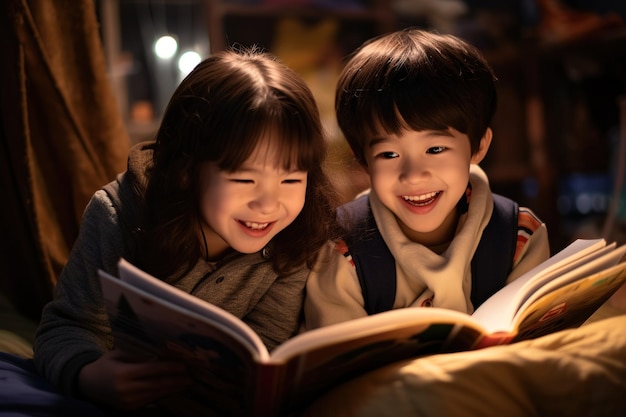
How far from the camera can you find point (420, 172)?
101cm

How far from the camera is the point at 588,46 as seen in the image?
256cm

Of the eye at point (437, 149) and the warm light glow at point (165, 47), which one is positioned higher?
the warm light glow at point (165, 47)

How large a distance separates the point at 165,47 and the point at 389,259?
6.93 ft

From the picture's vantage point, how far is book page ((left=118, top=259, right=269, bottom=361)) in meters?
0.66

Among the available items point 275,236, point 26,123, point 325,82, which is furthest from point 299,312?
point 325,82

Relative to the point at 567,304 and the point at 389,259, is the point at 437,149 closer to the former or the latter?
the point at 389,259

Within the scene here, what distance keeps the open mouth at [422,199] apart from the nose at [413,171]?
42mm

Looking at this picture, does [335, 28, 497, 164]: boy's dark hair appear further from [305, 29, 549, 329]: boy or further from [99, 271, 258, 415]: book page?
[99, 271, 258, 415]: book page

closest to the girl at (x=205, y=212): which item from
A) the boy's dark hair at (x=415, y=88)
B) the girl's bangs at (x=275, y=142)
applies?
the girl's bangs at (x=275, y=142)

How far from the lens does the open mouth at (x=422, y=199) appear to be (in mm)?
1046

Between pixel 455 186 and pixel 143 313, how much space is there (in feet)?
1.71

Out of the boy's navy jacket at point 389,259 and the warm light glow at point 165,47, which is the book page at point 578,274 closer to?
the boy's navy jacket at point 389,259

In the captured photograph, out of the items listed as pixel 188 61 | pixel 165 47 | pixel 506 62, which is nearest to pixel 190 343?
pixel 188 61

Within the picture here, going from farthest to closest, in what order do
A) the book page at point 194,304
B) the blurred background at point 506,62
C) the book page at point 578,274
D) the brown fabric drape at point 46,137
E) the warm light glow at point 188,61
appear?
the warm light glow at point 188,61 → the blurred background at point 506,62 → the brown fabric drape at point 46,137 → the book page at point 578,274 → the book page at point 194,304
